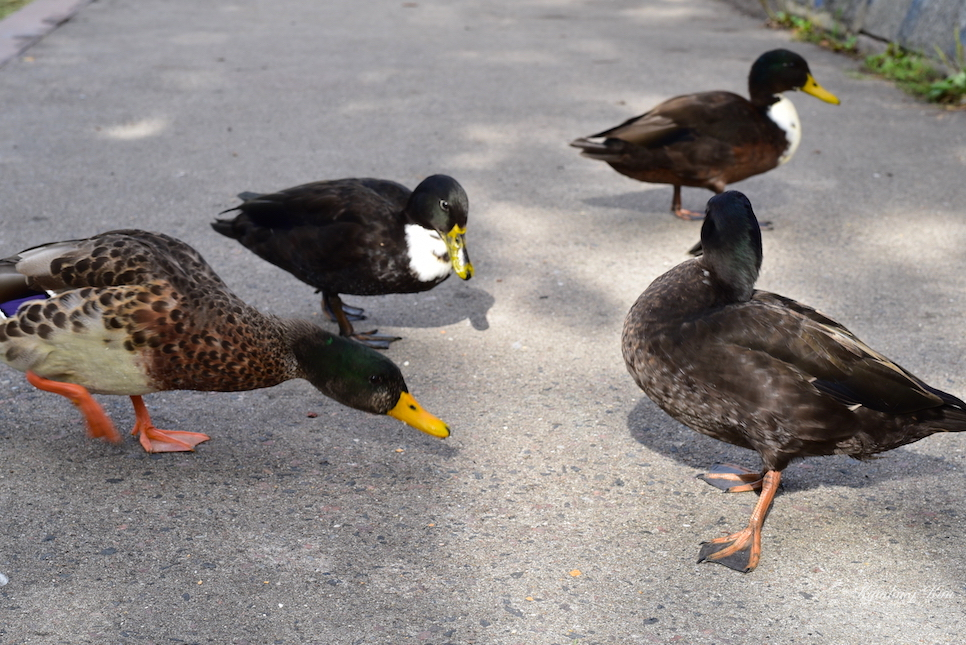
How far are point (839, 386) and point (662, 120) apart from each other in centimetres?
293

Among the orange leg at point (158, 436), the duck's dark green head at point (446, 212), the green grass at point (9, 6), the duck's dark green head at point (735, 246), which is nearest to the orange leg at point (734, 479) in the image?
the duck's dark green head at point (735, 246)

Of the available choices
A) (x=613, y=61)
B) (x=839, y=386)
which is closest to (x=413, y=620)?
(x=839, y=386)

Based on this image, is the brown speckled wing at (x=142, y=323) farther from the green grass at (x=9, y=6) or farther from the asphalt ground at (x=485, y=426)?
the green grass at (x=9, y=6)

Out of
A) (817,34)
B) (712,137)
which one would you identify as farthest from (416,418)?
(817,34)

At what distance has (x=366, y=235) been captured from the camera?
412 centimetres

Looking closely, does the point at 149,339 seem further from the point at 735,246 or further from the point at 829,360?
the point at 829,360

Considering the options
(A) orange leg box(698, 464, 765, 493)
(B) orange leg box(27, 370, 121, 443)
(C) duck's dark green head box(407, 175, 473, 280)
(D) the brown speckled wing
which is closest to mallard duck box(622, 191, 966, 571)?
(A) orange leg box(698, 464, 765, 493)

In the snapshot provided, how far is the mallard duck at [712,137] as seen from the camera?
5.46 m

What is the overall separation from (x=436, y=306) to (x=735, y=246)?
6.54 feet

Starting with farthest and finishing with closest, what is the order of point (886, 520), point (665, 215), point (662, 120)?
point (665, 215)
point (662, 120)
point (886, 520)

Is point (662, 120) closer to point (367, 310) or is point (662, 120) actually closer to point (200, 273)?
point (367, 310)

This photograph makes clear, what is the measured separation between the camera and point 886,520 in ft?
10.5

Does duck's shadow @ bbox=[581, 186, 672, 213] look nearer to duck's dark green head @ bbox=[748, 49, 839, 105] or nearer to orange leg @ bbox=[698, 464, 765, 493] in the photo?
duck's dark green head @ bbox=[748, 49, 839, 105]

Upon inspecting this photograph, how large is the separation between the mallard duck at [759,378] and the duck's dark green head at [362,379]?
78 centimetres
